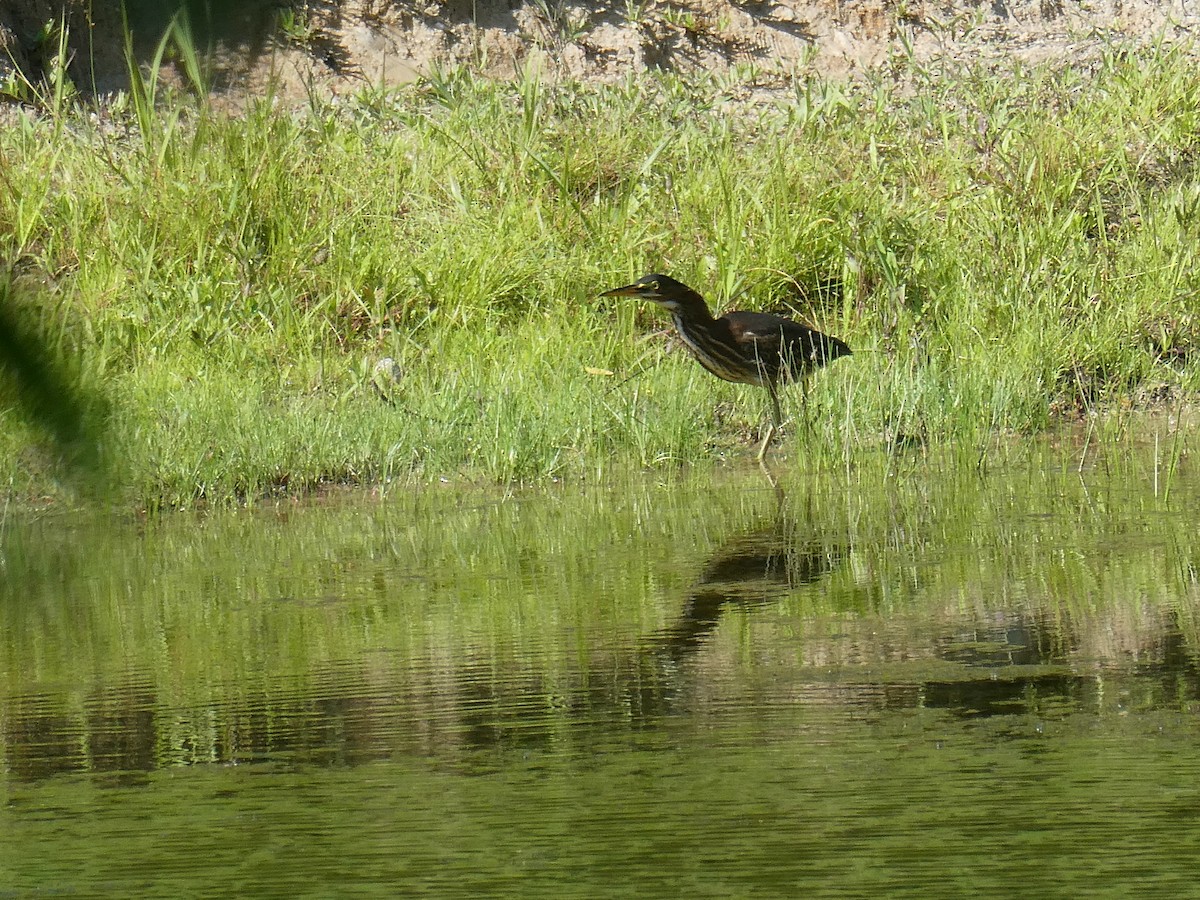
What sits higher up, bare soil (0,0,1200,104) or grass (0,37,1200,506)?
bare soil (0,0,1200,104)

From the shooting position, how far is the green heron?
21.4 ft

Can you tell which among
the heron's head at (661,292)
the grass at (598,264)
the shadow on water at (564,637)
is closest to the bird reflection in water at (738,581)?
the shadow on water at (564,637)

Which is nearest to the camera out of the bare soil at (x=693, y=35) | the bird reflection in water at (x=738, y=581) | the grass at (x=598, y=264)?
the bird reflection in water at (x=738, y=581)

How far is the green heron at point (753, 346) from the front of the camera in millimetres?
6527

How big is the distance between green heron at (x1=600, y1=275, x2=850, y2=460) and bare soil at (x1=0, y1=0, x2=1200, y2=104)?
3.10m

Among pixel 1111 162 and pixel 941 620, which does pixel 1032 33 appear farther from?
pixel 941 620

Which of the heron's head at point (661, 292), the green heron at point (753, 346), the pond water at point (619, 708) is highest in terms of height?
the heron's head at point (661, 292)

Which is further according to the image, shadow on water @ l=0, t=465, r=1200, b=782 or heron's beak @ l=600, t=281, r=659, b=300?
heron's beak @ l=600, t=281, r=659, b=300

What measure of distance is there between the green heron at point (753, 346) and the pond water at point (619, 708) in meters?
1.70

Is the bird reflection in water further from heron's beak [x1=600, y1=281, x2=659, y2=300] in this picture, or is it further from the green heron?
heron's beak [x1=600, y1=281, x2=659, y2=300]

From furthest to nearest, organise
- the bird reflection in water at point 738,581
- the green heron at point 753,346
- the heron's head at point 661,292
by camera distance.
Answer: the heron's head at point 661,292, the green heron at point 753,346, the bird reflection in water at point 738,581

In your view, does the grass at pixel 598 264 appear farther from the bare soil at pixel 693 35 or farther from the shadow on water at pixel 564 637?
the shadow on water at pixel 564 637

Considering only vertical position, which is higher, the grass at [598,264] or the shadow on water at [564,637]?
the grass at [598,264]

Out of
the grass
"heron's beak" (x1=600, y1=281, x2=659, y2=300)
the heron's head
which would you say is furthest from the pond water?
"heron's beak" (x1=600, y1=281, x2=659, y2=300)
